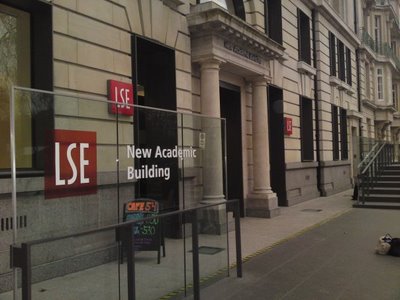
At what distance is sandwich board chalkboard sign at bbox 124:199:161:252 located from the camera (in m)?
4.56

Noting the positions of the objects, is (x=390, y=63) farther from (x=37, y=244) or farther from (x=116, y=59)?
(x=37, y=244)

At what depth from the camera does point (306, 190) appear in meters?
17.4

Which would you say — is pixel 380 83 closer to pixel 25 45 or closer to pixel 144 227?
pixel 25 45

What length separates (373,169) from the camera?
57.3 feet

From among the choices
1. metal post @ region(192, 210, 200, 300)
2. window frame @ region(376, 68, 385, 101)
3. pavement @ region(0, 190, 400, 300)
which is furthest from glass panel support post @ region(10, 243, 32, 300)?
window frame @ region(376, 68, 385, 101)

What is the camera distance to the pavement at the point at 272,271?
4.14 meters

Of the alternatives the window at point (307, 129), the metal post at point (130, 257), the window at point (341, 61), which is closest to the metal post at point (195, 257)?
the metal post at point (130, 257)

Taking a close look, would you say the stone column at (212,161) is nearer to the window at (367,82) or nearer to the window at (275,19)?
the window at (275,19)

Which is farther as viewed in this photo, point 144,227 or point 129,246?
point 144,227

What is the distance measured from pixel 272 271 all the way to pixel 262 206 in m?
6.23

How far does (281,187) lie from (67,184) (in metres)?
12.1

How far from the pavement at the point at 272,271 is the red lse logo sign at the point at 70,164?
0.69m

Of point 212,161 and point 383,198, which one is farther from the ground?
point 212,161

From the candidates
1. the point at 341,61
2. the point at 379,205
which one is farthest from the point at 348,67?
the point at 379,205
